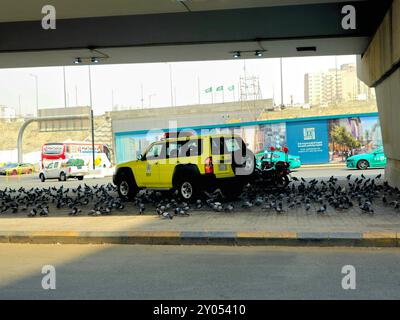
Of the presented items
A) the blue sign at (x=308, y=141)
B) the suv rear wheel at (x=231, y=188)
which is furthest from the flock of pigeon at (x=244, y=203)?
the blue sign at (x=308, y=141)

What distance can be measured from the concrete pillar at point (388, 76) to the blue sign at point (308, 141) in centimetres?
2281

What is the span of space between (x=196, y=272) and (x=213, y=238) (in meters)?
1.78

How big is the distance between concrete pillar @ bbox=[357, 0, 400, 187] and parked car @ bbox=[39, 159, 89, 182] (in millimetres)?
21868

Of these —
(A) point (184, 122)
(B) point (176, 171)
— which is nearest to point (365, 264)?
(B) point (176, 171)

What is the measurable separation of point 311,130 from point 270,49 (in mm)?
24167

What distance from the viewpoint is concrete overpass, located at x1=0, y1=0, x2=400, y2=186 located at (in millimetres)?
11327

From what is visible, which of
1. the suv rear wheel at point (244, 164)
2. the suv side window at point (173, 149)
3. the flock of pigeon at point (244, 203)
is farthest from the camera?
the suv side window at point (173, 149)

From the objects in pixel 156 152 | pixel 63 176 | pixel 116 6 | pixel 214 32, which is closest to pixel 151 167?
pixel 156 152

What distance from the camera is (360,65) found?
17953mm

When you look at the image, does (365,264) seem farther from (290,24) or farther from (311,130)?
(311,130)

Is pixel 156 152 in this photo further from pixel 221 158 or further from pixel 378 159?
pixel 378 159

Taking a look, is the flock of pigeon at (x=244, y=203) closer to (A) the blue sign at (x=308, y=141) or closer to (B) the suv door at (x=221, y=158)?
(B) the suv door at (x=221, y=158)

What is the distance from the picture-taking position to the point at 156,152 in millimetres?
13766

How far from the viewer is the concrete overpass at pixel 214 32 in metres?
11.3
